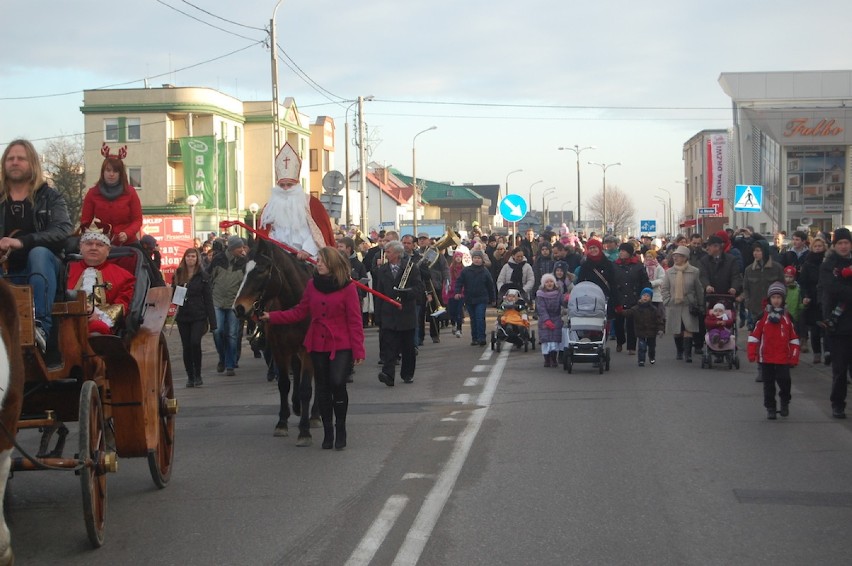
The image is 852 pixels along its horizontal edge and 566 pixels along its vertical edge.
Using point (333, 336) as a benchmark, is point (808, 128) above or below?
above

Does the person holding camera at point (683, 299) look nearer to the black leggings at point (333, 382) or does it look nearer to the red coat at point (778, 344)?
the red coat at point (778, 344)

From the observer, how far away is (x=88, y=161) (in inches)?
2389

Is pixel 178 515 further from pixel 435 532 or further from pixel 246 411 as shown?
pixel 246 411

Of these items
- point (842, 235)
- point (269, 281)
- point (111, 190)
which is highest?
point (111, 190)

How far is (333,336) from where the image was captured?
10.5m

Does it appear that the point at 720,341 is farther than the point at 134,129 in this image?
No

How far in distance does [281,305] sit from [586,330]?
6.58 meters

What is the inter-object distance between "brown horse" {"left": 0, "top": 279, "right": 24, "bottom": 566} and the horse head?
4.68 metres

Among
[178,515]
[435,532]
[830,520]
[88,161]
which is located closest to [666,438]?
[830,520]

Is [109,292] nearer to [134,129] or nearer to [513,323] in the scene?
[513,323]

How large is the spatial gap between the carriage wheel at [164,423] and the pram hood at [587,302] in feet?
30.0

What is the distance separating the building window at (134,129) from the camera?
61562mm

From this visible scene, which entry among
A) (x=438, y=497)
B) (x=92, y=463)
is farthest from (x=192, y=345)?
(x=92, y=463)

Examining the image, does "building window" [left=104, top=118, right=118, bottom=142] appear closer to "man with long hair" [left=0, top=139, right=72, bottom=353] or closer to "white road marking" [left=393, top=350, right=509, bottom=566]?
"white road marking" [left=393, top=350, right=509, bottom=566]
